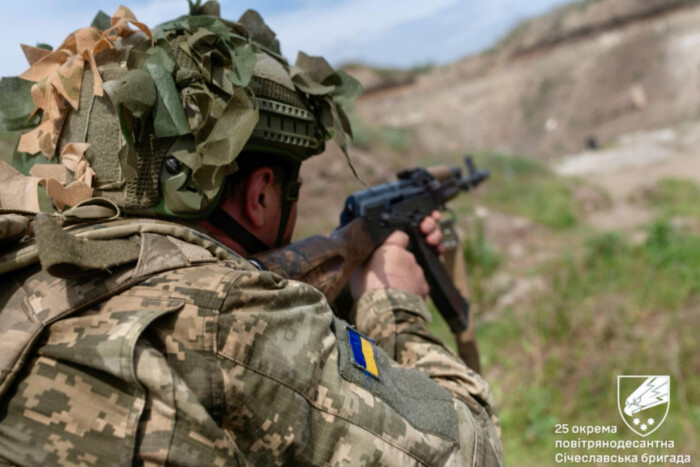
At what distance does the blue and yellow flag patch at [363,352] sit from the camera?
1420 millimetres

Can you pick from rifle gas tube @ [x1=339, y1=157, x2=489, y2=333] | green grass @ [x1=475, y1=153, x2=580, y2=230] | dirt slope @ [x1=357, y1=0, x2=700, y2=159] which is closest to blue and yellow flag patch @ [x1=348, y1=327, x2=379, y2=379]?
rifle gas tube @ [x1=339, y1=157, x2=489, y2=333]

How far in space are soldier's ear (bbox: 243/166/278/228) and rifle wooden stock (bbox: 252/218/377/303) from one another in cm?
12

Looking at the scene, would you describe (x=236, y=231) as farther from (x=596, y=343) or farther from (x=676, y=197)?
(x=676, y=197)

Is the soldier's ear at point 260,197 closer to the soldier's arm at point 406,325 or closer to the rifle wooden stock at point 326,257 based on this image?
the rifle wooden stock at point 326,257

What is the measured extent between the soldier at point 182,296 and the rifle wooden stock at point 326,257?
92 millimetres

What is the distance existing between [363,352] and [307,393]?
24cm

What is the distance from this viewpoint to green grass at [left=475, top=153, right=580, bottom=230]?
33.3 ft

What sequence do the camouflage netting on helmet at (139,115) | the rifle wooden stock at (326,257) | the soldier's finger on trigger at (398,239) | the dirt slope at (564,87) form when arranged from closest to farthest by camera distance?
the camouflage netting on helmet at (139,115)
the rifle wooden stock at (326,257)
the soldier's finger on trigger at (398,239)
the dirt slope at (564,87)

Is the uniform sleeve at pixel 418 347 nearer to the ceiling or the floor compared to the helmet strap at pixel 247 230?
nearer to the floor

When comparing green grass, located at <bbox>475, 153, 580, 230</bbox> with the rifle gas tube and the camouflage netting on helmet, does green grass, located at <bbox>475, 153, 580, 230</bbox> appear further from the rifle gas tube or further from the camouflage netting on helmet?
the camouflage netting on helmet

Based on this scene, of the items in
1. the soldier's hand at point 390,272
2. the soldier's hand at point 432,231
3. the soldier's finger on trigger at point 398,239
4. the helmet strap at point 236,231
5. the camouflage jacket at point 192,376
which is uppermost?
the soldier's hand at point 432,231

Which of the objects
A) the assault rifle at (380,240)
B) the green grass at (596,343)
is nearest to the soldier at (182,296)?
the assault rifle at (380,240)

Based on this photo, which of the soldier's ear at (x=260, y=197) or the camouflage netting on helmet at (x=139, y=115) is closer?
the camouflage netting on helmet at (x=139, y=115)

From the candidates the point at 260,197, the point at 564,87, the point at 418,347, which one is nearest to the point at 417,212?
the point at 418,347
